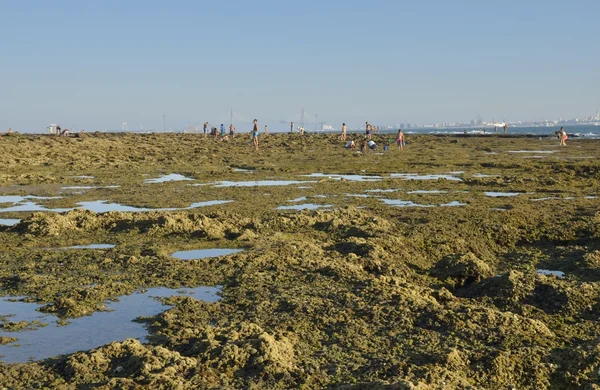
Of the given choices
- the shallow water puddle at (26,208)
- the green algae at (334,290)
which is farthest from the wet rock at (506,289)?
the shallow water puddle at (26,208)

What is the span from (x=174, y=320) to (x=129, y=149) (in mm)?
28315

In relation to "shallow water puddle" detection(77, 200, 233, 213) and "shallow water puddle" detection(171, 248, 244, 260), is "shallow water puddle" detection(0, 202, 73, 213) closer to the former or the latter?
"shallow water puddle" detection(77, 200, 233, 213)

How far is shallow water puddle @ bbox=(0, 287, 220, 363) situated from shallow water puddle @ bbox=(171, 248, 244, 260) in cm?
161

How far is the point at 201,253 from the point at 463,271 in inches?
143

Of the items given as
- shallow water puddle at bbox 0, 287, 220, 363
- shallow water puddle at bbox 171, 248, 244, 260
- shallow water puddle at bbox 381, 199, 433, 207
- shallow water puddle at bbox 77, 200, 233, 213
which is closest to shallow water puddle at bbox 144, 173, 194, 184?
shallow water puddle at bbox 77, 200, 233, 213

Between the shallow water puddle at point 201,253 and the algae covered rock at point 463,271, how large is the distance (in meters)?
2.86

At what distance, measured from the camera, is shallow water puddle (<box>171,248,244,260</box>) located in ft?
28.9

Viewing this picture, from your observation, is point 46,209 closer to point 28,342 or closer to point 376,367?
point 28,342

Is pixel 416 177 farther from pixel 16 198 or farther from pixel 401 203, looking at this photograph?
pixel 16 198

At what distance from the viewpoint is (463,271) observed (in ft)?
25.8

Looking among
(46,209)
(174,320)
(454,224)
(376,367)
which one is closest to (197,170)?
(46,209)

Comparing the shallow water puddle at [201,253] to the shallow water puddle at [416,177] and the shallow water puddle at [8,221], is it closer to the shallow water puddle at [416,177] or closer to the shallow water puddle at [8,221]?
the shallow water puddle at [8,221]

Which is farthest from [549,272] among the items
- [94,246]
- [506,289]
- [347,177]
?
[347,177]

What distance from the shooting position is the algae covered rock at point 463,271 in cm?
780
